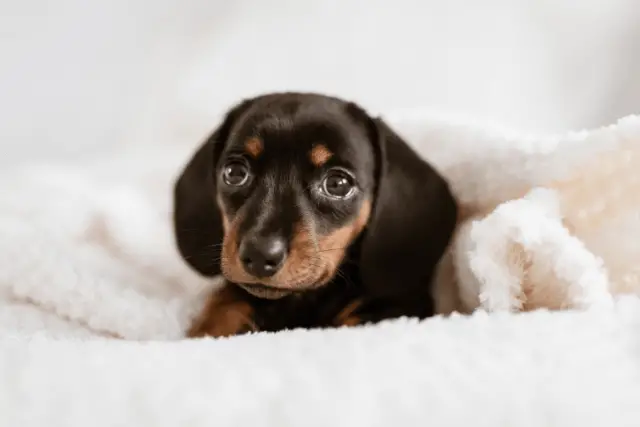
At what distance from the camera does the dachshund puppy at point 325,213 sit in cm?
101

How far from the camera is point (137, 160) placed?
70.0 inches

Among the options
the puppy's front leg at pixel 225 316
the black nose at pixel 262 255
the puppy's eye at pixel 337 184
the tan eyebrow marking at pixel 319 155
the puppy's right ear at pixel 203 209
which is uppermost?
the tan eyebrow marking at pixel 319 155

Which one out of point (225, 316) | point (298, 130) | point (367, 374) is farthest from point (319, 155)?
point (367, 374)

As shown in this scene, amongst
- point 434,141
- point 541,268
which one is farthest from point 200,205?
point 541,268

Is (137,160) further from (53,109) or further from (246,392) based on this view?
(246,392)

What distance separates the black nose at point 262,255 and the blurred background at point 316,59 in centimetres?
97

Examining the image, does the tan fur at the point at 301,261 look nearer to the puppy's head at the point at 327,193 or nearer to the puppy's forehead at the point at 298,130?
the puppy's head at the point at 327,193

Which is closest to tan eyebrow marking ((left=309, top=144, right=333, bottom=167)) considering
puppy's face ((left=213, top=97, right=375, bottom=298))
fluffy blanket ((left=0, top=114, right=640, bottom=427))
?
puppy's face ((left=213, top=97, right=375, bottom=298))

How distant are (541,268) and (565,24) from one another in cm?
107

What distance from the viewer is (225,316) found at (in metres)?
1.08

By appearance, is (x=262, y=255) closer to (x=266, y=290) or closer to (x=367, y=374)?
(x=266, y=290)

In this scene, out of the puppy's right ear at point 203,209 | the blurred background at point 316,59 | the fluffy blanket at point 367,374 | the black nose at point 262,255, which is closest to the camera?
the fluffy blanket at point 367,374

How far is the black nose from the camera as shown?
3.00ft

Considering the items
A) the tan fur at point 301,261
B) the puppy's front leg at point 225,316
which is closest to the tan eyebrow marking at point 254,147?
the tan fur at point 301,261
